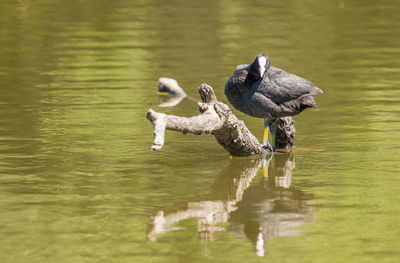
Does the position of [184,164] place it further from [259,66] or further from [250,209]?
[250,209]

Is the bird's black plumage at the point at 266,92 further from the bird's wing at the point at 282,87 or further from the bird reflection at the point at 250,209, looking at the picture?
the bird reflection at the point at 250,209

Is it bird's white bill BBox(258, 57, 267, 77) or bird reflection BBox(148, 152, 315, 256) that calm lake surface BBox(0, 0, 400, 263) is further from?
bird's white bill BBox(258, 57, 267, 77)

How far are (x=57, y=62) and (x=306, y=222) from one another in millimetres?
11910

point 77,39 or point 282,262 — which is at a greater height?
point 282,262

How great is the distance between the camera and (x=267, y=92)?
32.5 feet

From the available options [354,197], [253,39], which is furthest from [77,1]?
[354,197]

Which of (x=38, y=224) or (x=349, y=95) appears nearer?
(x=38, y=224)

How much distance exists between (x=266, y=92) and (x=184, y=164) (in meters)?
1.25

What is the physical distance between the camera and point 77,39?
2248 centimetres

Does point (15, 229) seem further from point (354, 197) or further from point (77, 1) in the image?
point (77, 1)


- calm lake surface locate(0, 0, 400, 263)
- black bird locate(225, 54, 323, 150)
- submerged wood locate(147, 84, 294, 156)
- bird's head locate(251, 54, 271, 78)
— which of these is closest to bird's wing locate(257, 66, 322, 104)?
black bird locate(225, 54, 323, 150)

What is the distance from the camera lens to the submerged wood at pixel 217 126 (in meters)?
8.07

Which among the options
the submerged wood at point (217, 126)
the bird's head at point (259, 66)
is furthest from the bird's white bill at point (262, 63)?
the submerged wood at point (217, 126)

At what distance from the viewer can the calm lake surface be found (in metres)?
7.13
